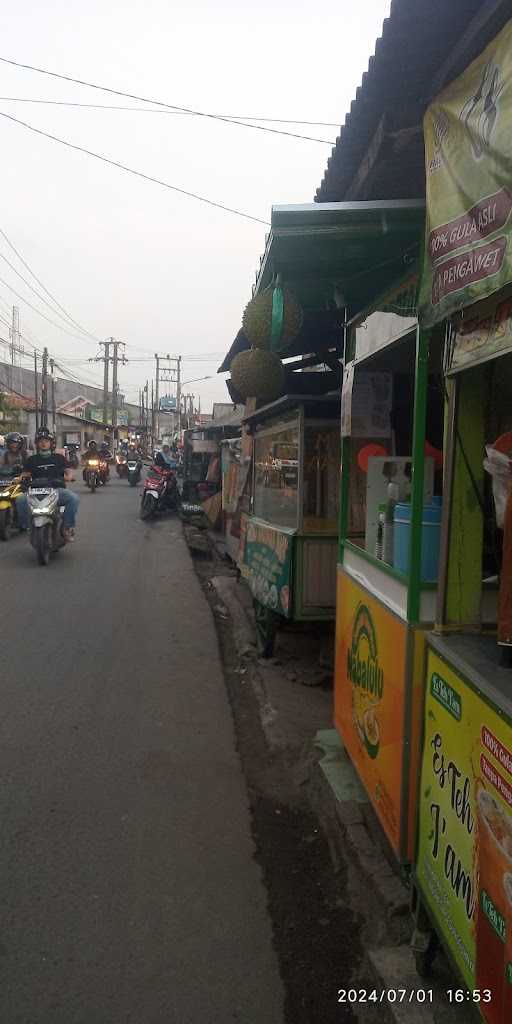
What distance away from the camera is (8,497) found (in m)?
12.3

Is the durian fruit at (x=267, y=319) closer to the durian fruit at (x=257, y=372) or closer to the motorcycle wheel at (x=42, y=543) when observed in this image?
the durian fruit at (x=257, y=372)

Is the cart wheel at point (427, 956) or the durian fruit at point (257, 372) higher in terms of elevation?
the durian fruit at point (257, 372)

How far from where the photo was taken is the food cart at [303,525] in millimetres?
5637

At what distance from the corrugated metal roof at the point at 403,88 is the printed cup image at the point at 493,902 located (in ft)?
6.78

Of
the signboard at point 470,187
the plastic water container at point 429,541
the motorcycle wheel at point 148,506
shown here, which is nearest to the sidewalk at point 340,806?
the plastic water container at point 429,541

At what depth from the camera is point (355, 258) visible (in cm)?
358

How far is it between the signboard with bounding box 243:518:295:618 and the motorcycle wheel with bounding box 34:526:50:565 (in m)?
3.94

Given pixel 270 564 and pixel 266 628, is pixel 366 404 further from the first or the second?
pixel 266 628

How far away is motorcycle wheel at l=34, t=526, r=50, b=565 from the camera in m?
10.2

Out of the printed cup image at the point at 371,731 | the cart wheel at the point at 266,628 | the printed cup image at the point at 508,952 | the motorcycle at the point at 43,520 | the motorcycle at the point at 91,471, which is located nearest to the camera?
the printed cup image at the point at 508,952

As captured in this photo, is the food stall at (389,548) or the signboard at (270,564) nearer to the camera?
the food stall at (389,548)

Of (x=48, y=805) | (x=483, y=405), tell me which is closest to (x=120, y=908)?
(x=48, y=805)

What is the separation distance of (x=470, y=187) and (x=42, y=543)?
8.91 meters

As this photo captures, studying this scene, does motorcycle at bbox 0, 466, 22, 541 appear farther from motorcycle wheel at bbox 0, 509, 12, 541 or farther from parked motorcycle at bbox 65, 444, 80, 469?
parked motorcycle at bbox 65, 444, 80, 469
